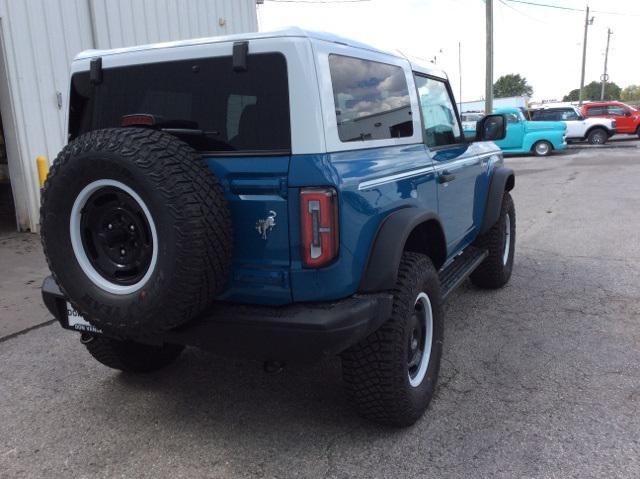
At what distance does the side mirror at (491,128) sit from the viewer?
4613 mm

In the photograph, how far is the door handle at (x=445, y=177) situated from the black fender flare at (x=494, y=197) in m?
1.03

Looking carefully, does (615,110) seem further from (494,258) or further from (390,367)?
(390,367)

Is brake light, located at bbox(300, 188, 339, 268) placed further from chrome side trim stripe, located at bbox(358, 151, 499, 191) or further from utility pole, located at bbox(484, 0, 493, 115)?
utility pole, located at bbox(484, 0, 493, 115)

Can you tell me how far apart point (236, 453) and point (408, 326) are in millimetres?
1061

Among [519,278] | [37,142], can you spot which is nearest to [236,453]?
[519,278]

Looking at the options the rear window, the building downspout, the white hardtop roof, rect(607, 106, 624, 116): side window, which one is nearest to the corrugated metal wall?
the building downspout

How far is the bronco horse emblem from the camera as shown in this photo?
2.47 metres

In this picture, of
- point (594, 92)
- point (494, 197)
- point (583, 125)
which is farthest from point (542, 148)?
point (594, 92)

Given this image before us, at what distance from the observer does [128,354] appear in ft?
11.4

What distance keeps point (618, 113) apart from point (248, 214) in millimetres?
25751

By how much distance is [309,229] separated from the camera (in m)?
2.42

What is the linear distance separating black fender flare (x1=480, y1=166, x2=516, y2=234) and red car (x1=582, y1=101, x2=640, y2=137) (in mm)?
21818

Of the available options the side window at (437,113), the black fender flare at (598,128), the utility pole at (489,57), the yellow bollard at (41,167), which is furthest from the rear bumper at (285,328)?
the black fender flare at (598,128)

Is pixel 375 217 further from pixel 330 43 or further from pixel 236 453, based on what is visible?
pixel 236 453
